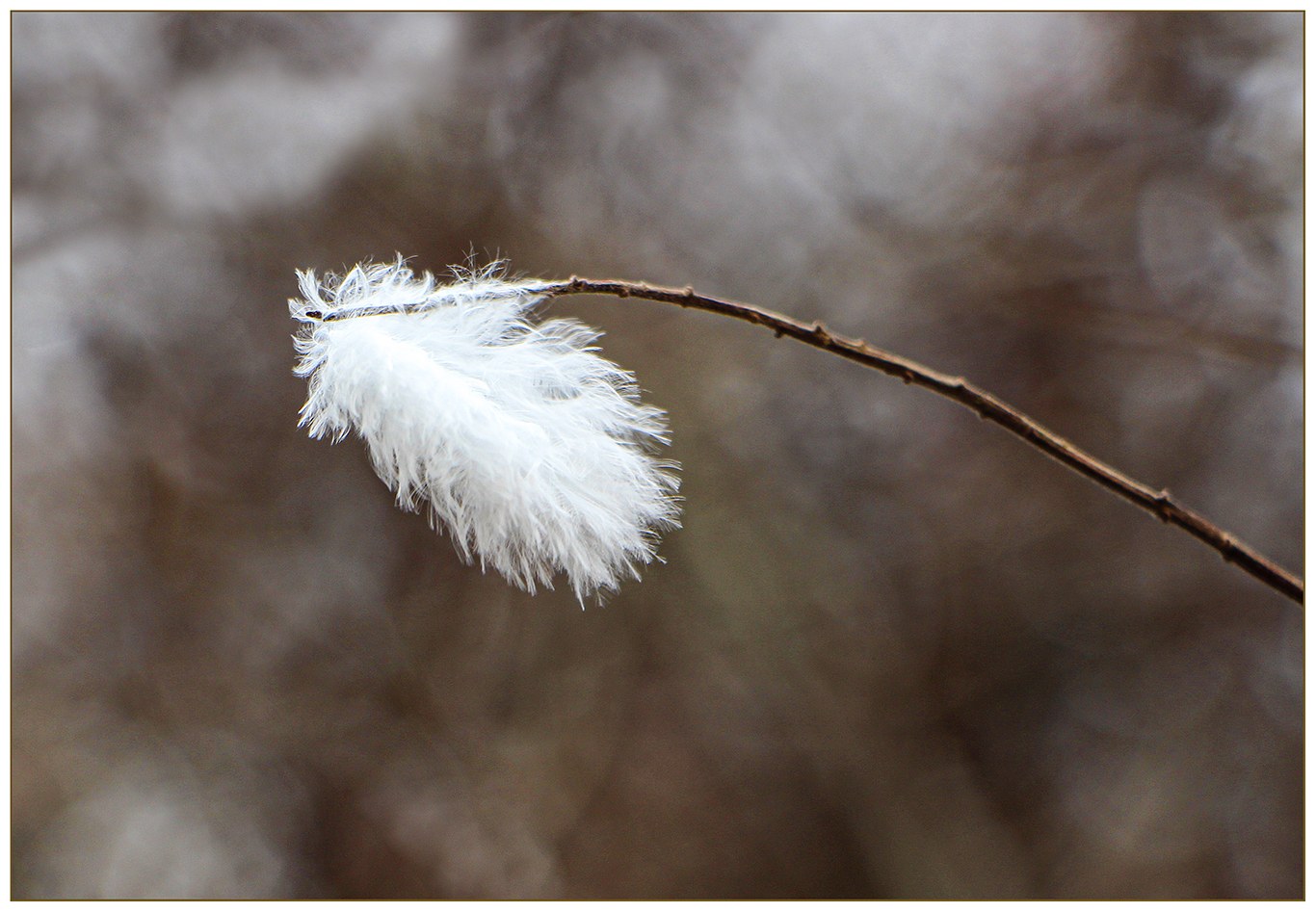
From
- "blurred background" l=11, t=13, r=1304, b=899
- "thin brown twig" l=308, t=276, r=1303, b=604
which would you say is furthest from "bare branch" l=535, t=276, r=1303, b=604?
"blurred background" l=11, t=13, r=1304, b=899

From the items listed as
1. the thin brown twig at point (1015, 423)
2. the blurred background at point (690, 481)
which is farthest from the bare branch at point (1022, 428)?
the blurred background at point (690, 481)

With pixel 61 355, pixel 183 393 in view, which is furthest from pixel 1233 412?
pixel 61 355

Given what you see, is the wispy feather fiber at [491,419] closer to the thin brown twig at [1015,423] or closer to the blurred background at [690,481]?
the thin brown twig at [1015,423]

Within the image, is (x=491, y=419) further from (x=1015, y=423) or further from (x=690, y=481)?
(x=690, y=481)

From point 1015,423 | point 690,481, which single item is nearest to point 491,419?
point 1015,423

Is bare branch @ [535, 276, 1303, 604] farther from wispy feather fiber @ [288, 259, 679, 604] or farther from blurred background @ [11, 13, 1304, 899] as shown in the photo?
blurred background @ [11, 13, 1304, 899]

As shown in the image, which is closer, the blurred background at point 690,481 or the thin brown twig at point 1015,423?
the thin brown twig at point 1015,423
